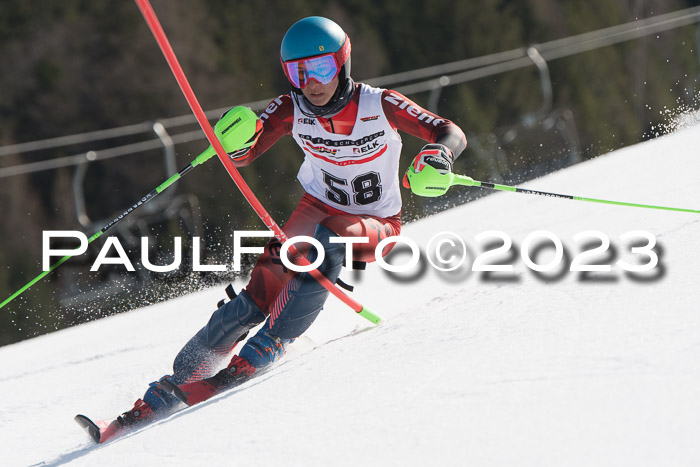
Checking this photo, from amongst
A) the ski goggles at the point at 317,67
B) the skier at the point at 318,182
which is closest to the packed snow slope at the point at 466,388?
the skier at the point at 318,182

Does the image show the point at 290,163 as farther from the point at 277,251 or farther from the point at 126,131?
the point at 277,251

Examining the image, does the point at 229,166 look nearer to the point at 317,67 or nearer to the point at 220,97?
the point at 317,67

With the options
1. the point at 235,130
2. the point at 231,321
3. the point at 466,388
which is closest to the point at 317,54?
the point at 235,130

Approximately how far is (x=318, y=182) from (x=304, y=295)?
625 mm

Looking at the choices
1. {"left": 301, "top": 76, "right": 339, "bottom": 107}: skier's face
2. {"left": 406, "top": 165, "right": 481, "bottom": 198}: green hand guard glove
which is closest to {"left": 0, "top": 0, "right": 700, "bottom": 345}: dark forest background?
{"left": 301, "top": 76, "right": 339, "bottom": 107}: skier's face

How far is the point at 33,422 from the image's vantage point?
338 cm

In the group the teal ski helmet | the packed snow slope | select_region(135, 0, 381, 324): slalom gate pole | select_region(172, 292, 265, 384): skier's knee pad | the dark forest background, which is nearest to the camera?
the packed snow slope

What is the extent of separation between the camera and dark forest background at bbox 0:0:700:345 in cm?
686

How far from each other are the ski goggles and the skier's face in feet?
0.06

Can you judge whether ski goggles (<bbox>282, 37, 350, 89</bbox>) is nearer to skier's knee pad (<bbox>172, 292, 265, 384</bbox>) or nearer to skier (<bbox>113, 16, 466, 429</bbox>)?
skier (<bbox>113, 16, 466, 429</bbox>)

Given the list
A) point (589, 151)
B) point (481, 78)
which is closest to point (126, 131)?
point (481, 78)

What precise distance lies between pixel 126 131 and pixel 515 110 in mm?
4079

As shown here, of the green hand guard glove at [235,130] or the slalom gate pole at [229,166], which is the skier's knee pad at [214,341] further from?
the green hand guard glove at [235,130]

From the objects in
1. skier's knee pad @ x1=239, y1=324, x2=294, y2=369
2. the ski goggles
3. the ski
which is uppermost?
the ski goggles
